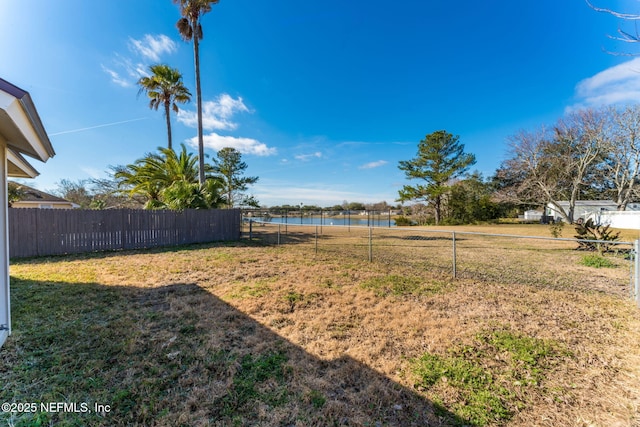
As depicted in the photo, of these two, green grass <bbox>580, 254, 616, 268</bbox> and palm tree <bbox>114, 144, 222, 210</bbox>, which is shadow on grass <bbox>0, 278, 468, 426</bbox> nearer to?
palm tree <bbox>114, 144, 222, 210</bbox>

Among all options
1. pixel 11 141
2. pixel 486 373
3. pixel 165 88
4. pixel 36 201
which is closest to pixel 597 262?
pixel 486 373

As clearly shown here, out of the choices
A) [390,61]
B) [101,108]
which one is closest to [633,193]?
[390,61]

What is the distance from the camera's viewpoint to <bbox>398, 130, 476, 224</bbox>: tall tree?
81.1 feet

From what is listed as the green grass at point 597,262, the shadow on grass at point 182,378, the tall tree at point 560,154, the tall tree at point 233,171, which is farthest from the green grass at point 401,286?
the tall tree at point 560,154

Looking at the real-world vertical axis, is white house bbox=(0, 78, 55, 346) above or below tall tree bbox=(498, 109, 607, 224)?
below

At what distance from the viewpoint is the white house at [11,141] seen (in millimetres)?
1822

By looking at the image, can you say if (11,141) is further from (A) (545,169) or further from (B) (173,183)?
(A) (545,169)

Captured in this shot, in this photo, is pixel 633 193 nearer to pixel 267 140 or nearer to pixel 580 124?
pixel 580 124

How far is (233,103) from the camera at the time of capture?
14219 mm

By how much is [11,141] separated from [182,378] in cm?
332

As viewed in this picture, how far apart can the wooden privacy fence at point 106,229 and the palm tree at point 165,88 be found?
7.49 metres

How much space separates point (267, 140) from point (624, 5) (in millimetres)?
19909

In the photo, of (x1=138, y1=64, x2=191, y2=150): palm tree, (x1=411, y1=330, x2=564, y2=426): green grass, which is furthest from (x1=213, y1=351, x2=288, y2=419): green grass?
(x1=138, y1=64, x2=191, y2=150): palm tree

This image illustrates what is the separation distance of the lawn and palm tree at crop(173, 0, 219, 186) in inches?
333
